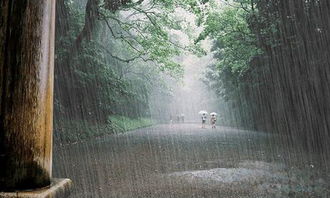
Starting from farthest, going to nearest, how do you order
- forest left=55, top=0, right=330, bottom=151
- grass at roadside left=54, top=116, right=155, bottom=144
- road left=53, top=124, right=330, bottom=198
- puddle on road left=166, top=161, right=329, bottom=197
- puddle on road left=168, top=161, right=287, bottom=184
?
forest left=55, top=0, right=330, bottom=151 < grass at roadside left=54, top=116, right=155, bottom=144 < puddle on road left=168, top=161, right=287, bottom=184 < puddle on road left=166, top=161, right=329, bottom=197 < road left=53, top=124, right=330, bottom=198

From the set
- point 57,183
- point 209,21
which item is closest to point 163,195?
point 57,183

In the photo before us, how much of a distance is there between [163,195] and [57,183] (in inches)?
158

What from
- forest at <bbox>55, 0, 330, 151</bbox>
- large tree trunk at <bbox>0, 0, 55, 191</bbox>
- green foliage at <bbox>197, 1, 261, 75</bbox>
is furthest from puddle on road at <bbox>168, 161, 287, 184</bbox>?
green foliage at <bbox>197, 1, 261, 75</bbox>

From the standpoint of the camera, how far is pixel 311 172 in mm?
7598

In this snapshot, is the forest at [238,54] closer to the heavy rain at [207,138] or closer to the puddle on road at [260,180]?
the heavy rain at [207,138]

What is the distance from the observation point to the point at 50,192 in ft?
4.53

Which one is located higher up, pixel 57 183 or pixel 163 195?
pixel 57 183

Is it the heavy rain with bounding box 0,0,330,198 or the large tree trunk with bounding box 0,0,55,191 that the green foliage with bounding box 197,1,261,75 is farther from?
the large tree trunk with bounding box 0,0,55,191

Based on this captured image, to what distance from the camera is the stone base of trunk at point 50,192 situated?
51.6 inches

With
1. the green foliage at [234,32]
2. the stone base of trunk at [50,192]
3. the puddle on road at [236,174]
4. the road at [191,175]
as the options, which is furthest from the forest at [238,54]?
the stone base of trunk at [50,192]

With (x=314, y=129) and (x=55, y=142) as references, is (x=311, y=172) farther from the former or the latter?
(x=55, y=142)

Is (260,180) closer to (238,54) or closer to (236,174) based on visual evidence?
(236,174)

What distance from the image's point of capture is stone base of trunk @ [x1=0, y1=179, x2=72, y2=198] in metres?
1.31

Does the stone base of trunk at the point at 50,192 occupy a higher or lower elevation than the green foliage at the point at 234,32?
lower
